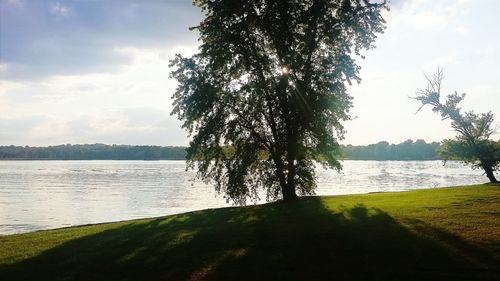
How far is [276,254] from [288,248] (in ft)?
2.95

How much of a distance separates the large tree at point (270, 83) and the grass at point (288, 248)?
34.2ft

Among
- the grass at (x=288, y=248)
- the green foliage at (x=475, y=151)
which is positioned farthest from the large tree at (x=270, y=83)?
the green foliage at (x=475, y=151)

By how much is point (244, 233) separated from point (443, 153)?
40660mm

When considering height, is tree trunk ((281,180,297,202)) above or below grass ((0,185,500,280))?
above

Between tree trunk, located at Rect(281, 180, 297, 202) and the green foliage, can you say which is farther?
the green foliage

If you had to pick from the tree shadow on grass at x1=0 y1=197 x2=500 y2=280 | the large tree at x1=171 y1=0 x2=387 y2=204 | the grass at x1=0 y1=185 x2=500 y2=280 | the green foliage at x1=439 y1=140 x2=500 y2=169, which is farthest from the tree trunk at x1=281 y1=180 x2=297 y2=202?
the green foliage at x1=439 y1=140 x2=500 y2=169

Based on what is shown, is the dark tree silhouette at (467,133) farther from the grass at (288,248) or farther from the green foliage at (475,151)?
the grass at (288,248)

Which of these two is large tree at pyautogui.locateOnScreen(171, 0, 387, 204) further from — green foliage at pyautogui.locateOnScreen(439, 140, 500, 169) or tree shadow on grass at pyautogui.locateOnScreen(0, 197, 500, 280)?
→ green foliage at pyautogui.locateOnScreen(439, 140, 500, 169)

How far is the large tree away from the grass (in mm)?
10418

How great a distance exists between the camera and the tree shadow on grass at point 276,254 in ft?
48.6

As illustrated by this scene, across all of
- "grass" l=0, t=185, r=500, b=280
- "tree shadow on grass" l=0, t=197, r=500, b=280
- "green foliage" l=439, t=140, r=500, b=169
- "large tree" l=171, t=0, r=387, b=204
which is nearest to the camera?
"tree shadow on grass" l=0, t=197, r=500, b=280

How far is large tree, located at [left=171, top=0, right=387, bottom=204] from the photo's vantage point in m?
35.1

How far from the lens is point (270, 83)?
36469 mm

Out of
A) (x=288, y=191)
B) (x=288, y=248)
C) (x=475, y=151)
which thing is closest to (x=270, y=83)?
(x=288, y=191)
